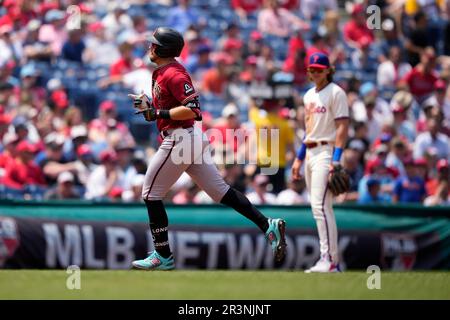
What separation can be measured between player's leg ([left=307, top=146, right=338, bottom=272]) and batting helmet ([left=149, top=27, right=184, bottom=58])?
219 centimetres

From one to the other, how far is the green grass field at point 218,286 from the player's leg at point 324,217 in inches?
13.6

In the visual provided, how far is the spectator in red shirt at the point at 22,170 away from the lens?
45.3ft

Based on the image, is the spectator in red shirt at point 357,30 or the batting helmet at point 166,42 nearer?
the batting helmet at point 166,42

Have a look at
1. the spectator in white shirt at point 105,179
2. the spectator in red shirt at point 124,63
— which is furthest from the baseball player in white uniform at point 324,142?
the spectator in red shirt at point 124,63

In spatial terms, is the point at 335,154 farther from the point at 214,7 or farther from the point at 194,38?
the point at 214,7

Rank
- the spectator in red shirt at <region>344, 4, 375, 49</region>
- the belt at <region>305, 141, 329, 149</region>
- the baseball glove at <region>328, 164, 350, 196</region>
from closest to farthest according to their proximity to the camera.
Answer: the baseball glove at <region>328, 164, 350, 196</region> < the belt at <region>305, 141, 329, 149</region> < the spectator in red shirt at <region>344, 4, 375, 49</region>

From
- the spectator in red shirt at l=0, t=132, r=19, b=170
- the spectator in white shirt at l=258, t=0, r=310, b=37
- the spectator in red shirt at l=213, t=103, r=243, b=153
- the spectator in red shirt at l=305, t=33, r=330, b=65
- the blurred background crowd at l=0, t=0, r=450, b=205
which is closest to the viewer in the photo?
the spectator in red shirt at l=0, t=132, r=19, b=170

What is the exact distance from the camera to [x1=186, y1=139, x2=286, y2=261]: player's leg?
8945mm

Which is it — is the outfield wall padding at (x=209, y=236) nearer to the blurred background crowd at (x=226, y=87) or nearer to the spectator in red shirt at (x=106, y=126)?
the blurred background crowd at (x=226, y=87)

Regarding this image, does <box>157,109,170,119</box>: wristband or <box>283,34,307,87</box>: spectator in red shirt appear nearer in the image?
<box>157,109,170,119</box>: wristband

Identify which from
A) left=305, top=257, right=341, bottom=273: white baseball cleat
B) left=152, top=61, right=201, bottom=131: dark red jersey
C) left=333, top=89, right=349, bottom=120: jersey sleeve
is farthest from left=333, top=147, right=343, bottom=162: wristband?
left=152, top=61, right=201, bottom=131: dark red jersey

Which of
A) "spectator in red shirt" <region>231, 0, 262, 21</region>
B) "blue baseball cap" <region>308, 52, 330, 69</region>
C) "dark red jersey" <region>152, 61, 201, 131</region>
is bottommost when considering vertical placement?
"dark red jersey" <region>152, 61, 201, 131</region>

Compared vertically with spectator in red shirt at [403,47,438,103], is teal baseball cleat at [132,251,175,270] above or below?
below

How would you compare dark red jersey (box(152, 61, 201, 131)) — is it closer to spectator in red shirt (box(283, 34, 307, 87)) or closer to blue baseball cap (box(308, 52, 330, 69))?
blue baseball cap (box(308, 52, 330, 69))
